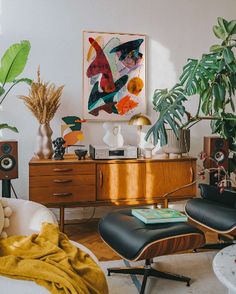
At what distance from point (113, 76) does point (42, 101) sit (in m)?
0.83

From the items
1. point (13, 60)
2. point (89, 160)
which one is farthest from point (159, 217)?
point (13, 60)

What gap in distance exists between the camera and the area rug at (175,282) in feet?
7.35

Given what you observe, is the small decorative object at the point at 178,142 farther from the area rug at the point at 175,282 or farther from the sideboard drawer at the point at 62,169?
the area rug at the point at 175,282

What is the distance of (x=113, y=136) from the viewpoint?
346 centimetres

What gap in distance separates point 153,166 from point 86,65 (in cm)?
120

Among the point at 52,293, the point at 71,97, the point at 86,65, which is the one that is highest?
the point at 86,65

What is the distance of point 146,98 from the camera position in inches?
151

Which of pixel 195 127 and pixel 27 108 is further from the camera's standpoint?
pixel 195 127

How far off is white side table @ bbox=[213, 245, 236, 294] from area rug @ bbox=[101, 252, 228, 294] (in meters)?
0.63

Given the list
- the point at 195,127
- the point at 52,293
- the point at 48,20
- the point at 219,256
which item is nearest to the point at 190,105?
the point at 195,127

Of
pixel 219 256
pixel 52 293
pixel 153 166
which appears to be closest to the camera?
pixel 52 293

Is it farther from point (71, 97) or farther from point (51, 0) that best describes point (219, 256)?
point (51, 0)

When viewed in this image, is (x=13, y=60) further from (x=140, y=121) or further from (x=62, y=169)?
(x=140, y=121)

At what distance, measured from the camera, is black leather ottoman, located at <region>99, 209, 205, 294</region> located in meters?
2.02
